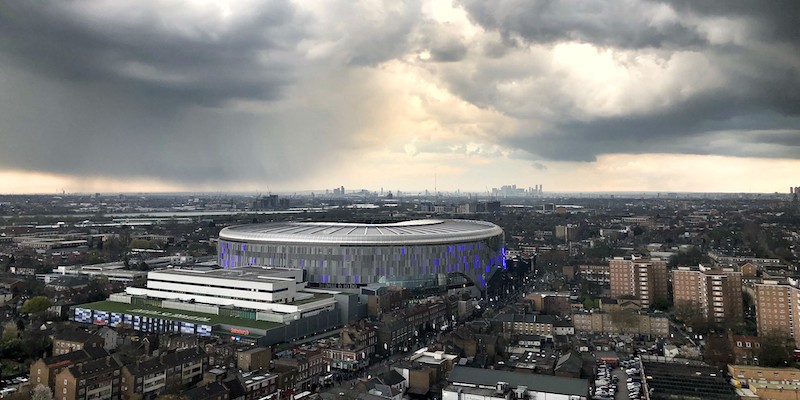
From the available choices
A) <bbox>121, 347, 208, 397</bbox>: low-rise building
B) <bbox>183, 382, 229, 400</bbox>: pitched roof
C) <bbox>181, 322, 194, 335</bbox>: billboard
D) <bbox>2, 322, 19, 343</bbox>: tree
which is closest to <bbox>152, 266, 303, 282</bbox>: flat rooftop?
<bbox>181, 322, 194, 335</bbox>: billboard

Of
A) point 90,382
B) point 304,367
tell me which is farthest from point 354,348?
point 90,382

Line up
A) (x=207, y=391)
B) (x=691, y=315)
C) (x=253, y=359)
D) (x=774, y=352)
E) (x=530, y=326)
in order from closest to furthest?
(x=207, y=391) → (x=253, y=359) → (x=774, y=352) → (x=530, y=326) → (x=691, y=315)

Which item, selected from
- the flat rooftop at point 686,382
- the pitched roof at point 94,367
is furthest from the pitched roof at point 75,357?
the flat rooftop at point 686,382

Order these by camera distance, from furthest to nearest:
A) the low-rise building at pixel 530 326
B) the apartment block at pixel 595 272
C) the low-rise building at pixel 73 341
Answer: the apartment block at pixel 595 272 → the low-rise building at pixel 530 326 → the low-rise building at pixel 73 341

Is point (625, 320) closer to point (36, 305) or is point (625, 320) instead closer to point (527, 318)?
point (527, 318)

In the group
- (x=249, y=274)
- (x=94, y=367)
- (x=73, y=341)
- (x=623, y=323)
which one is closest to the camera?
(x=94, y=367)

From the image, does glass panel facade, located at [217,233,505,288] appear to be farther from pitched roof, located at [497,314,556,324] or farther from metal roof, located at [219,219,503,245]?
pitched roof, located at [497,314,556,324]

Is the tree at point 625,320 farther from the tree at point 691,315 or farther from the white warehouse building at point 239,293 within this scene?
the white warehouse building at point 239,293
